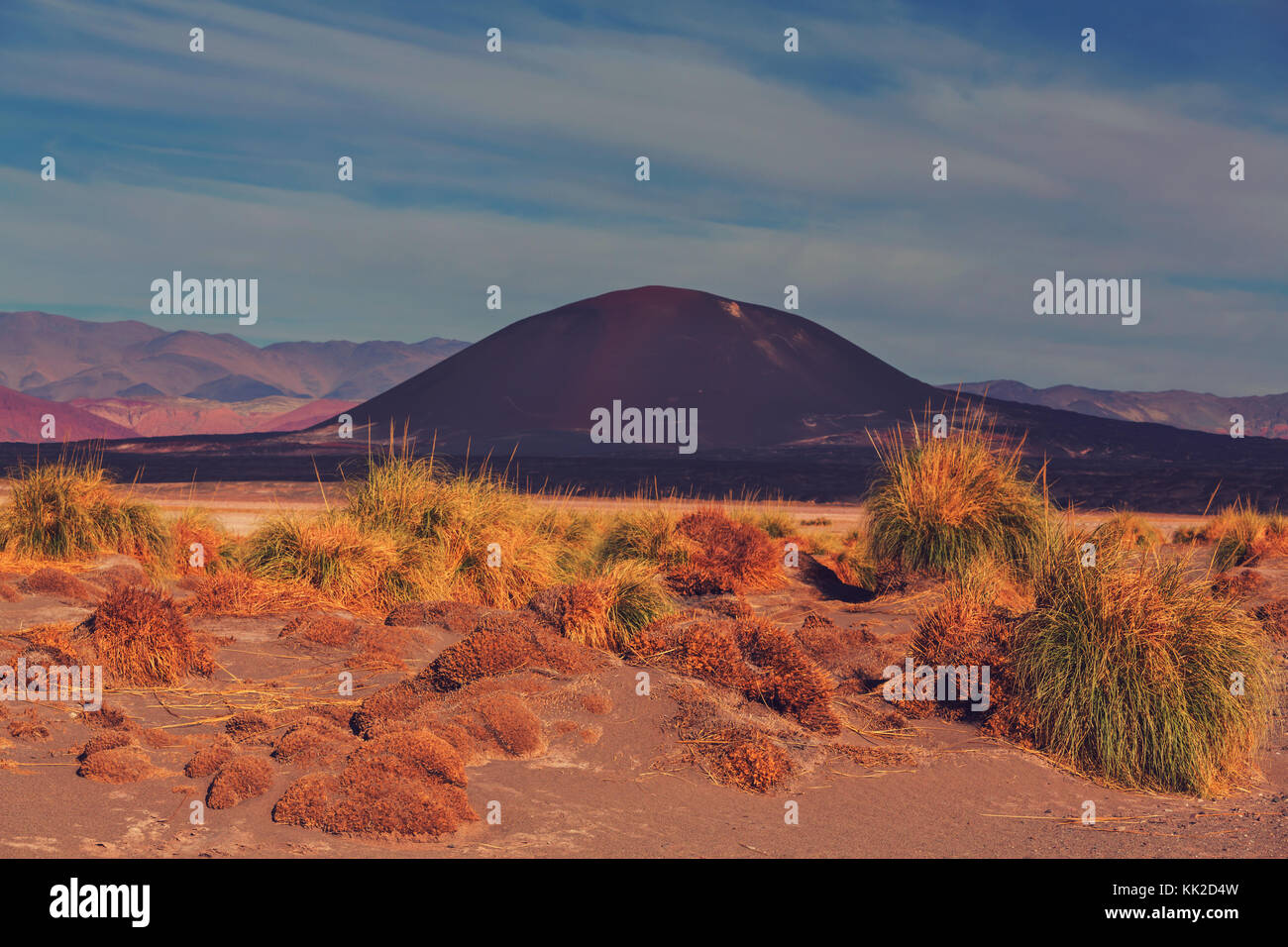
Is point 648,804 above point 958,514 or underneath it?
underneath

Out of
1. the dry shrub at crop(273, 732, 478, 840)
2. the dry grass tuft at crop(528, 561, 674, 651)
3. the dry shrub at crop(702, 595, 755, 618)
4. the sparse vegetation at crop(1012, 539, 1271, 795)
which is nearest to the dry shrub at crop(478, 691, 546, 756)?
the dry shrub at crop(273, 732, 478, 840)

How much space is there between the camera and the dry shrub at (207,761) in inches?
221

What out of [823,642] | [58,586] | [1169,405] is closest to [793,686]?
[823,642]

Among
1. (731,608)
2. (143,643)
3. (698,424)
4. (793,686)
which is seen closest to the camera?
(793,686)

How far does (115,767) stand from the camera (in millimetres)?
5535

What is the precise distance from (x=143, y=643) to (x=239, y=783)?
2517mm

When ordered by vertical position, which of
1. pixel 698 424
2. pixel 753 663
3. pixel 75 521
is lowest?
pixel 753 663

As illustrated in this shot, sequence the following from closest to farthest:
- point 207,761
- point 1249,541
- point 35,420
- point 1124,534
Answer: point 207,761 < point 1124,534 < point 1249,541 < point 35,420

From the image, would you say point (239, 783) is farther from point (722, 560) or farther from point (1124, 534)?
point (1124, 534)

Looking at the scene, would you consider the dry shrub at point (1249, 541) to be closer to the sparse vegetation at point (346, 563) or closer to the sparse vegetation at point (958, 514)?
the sparse vegetation at point (958, 514)

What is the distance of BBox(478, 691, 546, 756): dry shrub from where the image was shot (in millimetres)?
6156

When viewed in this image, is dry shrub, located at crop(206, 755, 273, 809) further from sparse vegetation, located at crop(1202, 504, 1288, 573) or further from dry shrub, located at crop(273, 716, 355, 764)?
sparse vegetation, located at crop(1202, 504, 1288, 573)

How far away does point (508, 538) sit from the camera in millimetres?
11008

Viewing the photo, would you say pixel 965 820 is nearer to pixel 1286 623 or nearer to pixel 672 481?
pixel 1286 623
